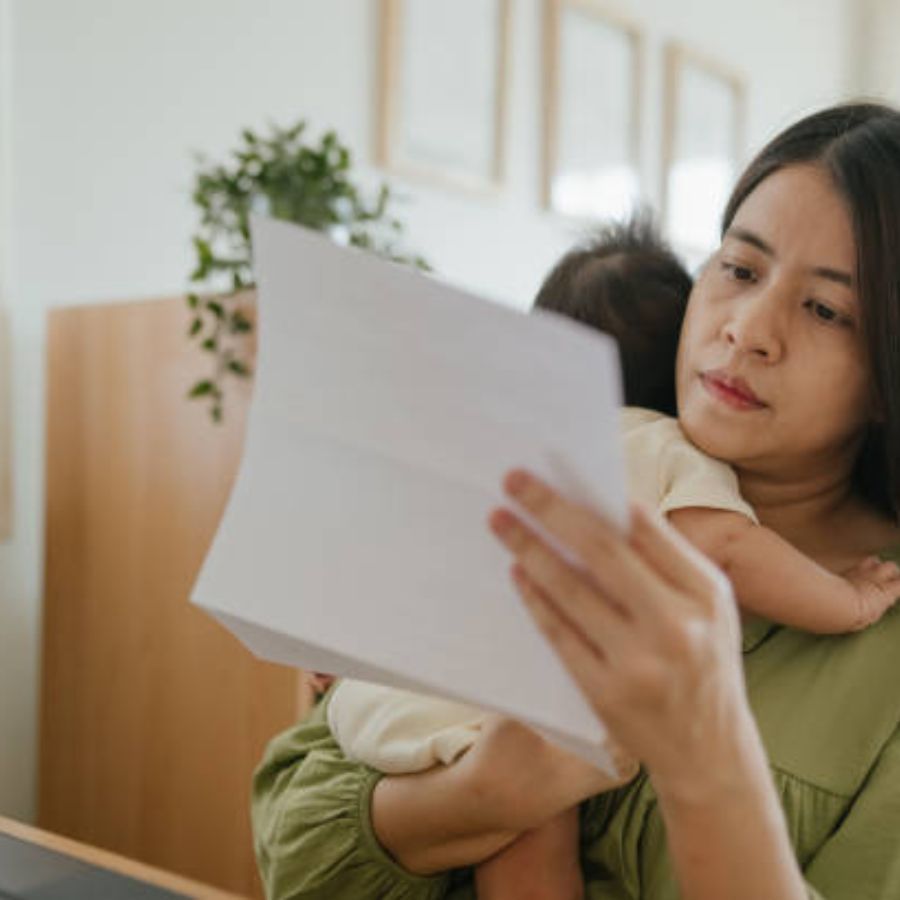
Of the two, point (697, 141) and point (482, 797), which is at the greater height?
point (697, 141)

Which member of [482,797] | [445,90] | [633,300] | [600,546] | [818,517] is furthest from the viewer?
[445,90]

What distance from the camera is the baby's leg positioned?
84 centimetres

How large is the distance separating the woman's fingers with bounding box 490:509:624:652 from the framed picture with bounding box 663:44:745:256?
333 cm

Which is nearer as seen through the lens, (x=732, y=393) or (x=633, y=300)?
(x=732, y=393)

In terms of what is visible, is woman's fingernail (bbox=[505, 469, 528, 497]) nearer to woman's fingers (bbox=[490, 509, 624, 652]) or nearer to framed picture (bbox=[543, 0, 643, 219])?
woman's fingers (bbox=[490, 509, 624, 652])

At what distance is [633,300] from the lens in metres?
1.17

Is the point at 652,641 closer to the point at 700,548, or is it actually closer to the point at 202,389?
the point at 700,548

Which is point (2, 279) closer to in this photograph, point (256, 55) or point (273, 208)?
point (273, 208)

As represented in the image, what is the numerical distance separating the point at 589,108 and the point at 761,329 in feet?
9.28

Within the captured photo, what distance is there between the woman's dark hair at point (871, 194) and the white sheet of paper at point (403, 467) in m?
0.43

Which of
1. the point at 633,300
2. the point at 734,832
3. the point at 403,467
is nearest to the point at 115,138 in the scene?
the point at 633,300

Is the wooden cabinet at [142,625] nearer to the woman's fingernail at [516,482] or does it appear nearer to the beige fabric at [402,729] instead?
the beige fabric at [402,729]

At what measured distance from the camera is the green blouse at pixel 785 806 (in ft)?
2.74

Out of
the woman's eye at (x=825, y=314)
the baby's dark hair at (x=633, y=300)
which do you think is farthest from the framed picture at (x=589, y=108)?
the woman's eye at (x=825, y=314)
